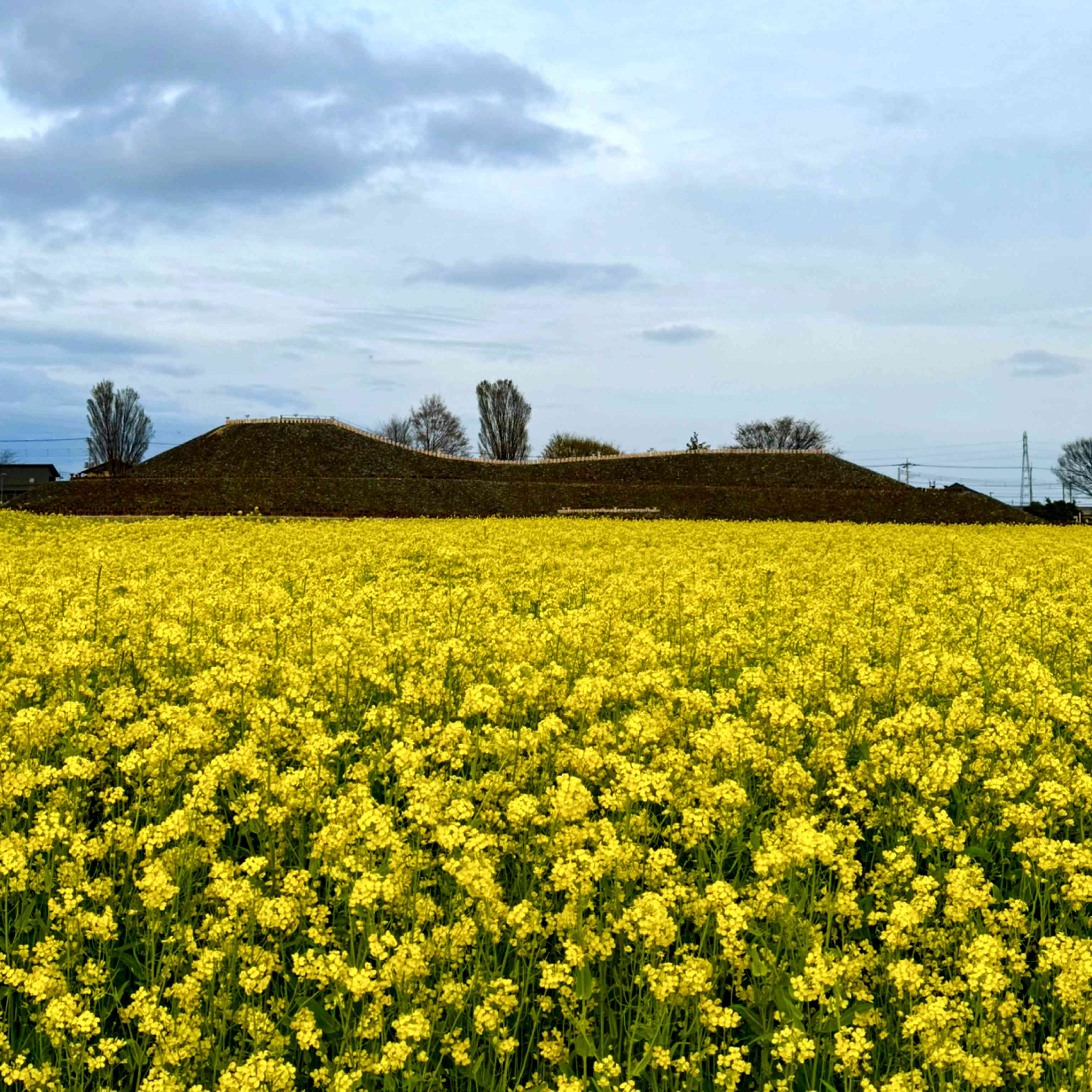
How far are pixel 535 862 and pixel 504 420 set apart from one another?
4038 inches

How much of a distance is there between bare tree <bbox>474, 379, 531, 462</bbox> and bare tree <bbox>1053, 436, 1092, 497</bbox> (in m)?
66.0

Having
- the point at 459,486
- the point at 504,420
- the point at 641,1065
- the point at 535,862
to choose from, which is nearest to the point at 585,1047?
the point at 641,1065

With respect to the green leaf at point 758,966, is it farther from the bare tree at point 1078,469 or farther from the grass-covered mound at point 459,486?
the bare tree at point 1078,469

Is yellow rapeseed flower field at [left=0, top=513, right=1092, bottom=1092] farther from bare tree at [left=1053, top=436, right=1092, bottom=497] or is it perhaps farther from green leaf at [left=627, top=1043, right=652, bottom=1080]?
bare tree at [left=1053, top=436, right=1092, bottom=497]

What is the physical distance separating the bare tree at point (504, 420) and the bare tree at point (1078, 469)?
2597 inches

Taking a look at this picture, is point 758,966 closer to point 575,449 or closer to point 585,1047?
point 585,1047

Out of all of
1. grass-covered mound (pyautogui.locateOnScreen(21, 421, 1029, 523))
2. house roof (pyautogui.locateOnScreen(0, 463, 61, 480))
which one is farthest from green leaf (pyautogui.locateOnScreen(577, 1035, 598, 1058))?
house roof (pyautogui.locateOnScreen(0, 463, 61, 480))

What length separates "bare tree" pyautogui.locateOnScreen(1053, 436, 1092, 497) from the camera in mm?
111500

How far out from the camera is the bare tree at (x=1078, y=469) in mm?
111500

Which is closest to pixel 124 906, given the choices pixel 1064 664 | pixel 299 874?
pixel 299 874

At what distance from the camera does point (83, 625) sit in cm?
889

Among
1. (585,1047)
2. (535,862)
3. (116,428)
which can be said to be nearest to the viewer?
(585,1047)

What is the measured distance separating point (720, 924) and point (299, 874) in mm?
2165

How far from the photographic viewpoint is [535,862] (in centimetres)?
524
